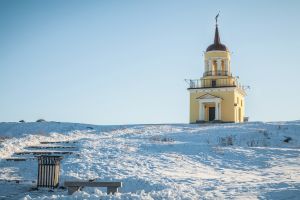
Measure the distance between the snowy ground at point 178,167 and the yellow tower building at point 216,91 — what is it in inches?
506

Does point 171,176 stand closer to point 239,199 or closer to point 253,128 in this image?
point 239,199

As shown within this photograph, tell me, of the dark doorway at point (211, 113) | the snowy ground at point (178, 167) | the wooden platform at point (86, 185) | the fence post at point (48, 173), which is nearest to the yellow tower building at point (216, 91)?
the dark doorway at point (211, 113)

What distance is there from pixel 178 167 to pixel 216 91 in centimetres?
2420

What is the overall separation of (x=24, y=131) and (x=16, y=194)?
2123 centimetres

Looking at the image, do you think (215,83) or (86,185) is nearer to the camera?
(86,185)

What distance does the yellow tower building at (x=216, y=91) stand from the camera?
1555 inches

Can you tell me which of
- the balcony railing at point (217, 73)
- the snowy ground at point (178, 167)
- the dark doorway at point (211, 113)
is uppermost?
the balcony railing at point (217, 73)

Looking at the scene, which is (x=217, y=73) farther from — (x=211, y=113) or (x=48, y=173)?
(x=48, y=173)

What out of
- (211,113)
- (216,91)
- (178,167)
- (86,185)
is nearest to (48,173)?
(86,185)

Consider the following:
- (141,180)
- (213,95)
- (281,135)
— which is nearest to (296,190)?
(141,180)

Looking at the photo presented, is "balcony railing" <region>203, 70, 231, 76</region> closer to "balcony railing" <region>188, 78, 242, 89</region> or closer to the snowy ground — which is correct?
"balcony railing" <region>188, 78, 242, 89</region>

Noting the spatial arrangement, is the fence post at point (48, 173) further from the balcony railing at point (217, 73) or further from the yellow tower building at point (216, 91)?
the balcony railing at point (217, 73)

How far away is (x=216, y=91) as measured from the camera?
39812mm

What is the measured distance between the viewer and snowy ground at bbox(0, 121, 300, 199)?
1061 centimetres
